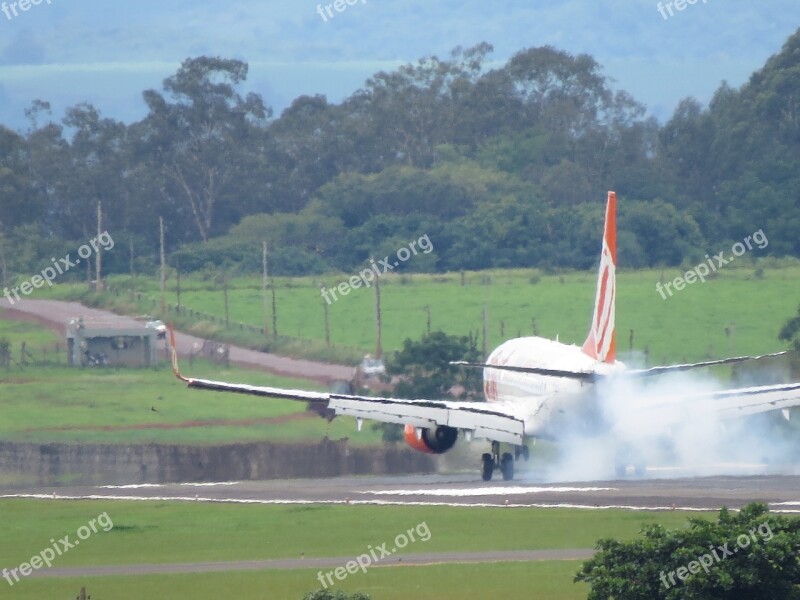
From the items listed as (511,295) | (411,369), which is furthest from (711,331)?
(411,369)

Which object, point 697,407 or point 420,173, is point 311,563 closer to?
point 697,407

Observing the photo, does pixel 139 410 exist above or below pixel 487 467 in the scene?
above

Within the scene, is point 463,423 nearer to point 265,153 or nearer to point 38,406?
point 38,406

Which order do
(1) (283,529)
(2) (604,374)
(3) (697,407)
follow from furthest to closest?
1. (3) (697,407)
2. (2) (604,374)
3. (1) (283,529)

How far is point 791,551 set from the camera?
2488 centimetres

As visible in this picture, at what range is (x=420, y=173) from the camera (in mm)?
138125

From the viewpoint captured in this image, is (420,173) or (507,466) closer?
(507,466)

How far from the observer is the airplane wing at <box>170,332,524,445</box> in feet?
165

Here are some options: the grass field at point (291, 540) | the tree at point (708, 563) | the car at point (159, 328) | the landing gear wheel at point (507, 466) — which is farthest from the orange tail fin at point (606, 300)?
the car at point (159, 328)

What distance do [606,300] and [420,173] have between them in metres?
Result: 88.5

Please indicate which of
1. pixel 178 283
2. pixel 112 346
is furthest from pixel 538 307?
pixel 112 346

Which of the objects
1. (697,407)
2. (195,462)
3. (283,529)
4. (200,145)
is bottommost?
(283,529)

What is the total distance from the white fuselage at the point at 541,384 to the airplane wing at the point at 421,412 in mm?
655

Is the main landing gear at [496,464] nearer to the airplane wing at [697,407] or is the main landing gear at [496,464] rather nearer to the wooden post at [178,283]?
the airplane wing at [697,407]
